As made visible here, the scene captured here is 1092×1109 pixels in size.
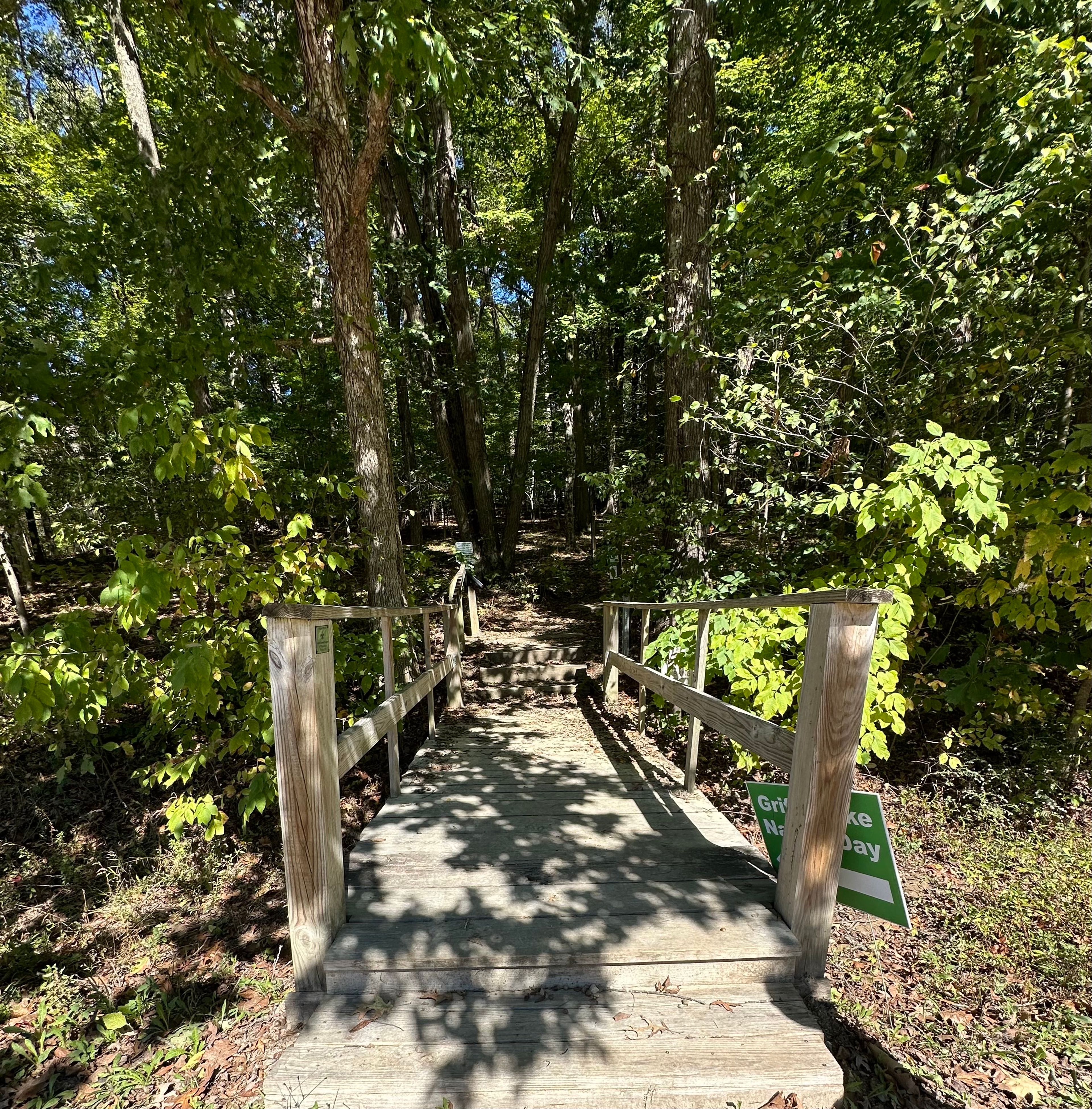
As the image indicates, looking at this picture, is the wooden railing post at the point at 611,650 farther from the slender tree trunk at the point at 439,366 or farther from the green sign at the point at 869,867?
the slender tree trunk at the point at 439,366

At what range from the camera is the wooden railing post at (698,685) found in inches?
133

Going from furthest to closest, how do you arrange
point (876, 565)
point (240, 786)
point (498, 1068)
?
1. point (240, 786)
2. point (876, 565)
3. point (498, 1068)

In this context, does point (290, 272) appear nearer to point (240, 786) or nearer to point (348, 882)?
point (240, 786)

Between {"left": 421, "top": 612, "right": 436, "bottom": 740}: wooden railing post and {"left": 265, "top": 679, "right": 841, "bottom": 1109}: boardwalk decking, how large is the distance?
2056 millimetres

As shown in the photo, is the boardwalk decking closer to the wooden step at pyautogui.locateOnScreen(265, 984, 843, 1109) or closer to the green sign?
the wooden step at pyautogui.locateOnScreen(265, 984, 843, 1109)

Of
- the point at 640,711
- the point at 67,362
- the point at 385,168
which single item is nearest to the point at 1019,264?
the point at 640,711

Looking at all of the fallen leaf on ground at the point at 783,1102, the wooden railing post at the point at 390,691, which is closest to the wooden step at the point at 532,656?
the wooden railing post at the point at 390,691

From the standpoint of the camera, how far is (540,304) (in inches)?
412

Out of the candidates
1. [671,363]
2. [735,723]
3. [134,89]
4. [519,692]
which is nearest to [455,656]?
[519,692]

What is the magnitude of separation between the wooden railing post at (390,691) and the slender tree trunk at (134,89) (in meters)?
6.40

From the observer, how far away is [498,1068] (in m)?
1.69

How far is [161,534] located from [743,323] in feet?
18.4

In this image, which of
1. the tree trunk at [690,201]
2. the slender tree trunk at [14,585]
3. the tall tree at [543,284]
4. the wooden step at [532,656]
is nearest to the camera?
the tree trunk at [690,201]

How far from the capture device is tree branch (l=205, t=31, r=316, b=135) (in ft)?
13.3
